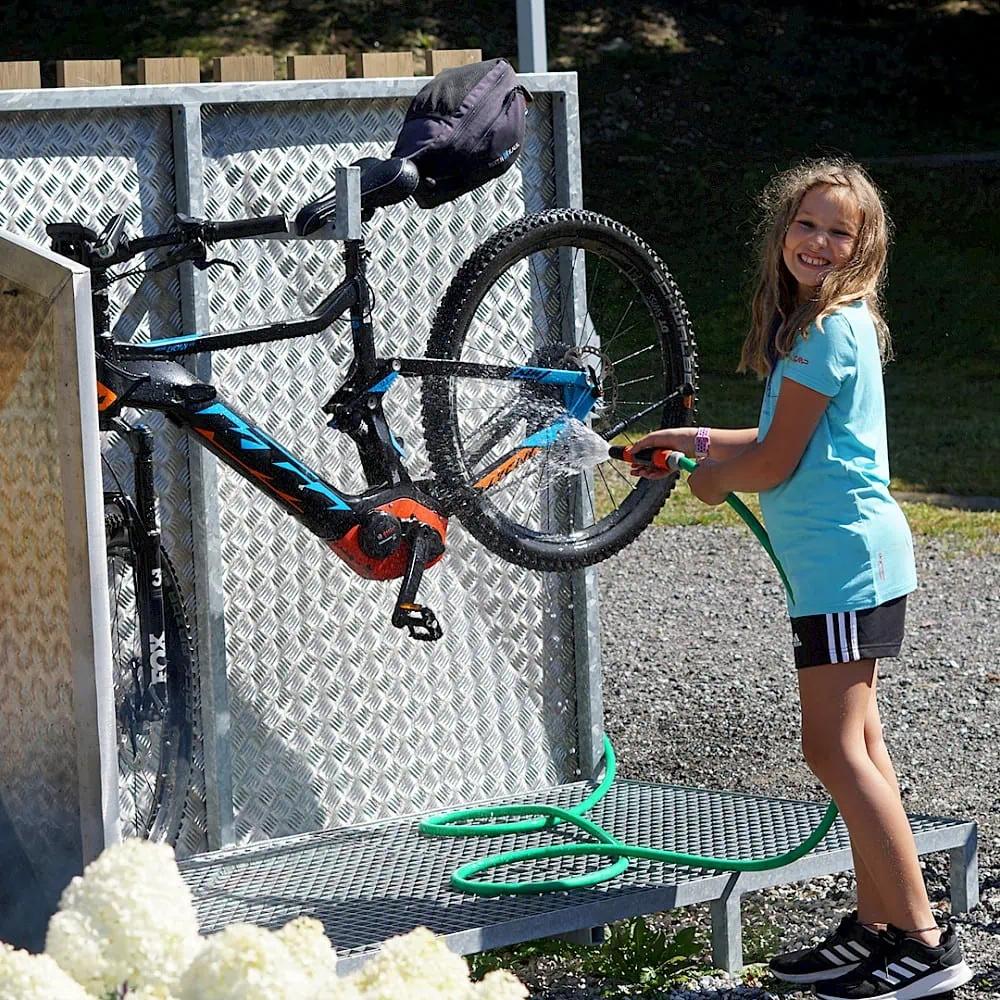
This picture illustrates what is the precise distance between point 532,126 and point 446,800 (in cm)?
181

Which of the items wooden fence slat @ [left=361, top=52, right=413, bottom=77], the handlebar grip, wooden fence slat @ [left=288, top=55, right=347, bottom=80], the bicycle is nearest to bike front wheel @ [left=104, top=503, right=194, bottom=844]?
the bicycle

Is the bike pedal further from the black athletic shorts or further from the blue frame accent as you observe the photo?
the black athletic shorts

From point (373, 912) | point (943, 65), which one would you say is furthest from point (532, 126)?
point (943, 65)

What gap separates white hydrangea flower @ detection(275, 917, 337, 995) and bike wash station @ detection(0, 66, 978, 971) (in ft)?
5.80

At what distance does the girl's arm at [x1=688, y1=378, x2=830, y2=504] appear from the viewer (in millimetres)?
3473

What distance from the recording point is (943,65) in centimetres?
2114

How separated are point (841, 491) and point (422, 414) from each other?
107 cm

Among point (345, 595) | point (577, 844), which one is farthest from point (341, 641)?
point (577, 844)

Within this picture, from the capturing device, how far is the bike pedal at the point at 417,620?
398 centimetres

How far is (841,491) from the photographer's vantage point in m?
3.51

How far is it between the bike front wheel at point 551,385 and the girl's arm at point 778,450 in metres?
0.70

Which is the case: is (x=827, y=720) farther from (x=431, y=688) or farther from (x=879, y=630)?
(x=431, y=688)

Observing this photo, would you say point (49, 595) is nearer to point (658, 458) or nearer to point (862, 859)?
point (658, 458)

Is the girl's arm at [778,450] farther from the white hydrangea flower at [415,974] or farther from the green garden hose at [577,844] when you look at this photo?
the white hydrangea flower at [415,974]
